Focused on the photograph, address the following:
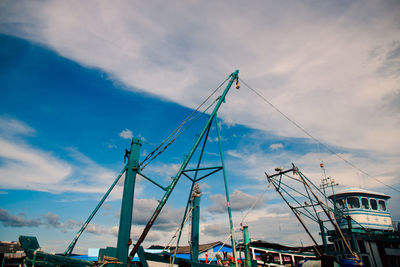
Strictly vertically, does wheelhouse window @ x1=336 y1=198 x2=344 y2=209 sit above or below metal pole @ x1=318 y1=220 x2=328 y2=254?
above

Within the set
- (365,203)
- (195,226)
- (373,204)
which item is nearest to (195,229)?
(195,226)

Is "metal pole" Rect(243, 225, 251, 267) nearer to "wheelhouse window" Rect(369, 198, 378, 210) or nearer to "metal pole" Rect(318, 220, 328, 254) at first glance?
"metal pole" Rect(318, 220, 328, 254)

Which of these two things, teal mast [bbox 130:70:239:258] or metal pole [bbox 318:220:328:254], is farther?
metal pole [bbox 318:220:328:254]

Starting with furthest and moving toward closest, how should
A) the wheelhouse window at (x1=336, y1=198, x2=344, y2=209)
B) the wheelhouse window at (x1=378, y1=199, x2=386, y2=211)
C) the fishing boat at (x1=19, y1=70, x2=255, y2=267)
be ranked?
the wheelhouse window at (x1=336, y1=198, x2=344, y2=209) < the wheelhouse window at (x1=378, y1=199, x2=386, y2=211) < the fishing boat at (x1=19, y1=70, x2=255, y2=267)

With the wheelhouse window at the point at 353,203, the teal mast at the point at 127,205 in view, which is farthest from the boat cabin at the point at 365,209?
the teal mast at the point at 127,205

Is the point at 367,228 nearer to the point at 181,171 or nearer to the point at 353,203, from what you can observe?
the point at 353,203

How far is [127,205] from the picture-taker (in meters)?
12.1

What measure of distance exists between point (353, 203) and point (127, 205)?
26.3 m

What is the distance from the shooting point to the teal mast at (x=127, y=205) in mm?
11320

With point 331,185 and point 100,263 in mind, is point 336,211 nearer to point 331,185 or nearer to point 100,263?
point 331,185

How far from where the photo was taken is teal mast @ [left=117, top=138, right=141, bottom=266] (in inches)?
446

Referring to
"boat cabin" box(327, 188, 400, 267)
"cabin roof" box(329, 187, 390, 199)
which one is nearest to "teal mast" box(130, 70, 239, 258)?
"boat cabin" box(327, 188, 400, 267)

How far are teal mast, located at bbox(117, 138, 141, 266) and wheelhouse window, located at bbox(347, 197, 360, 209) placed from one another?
2568 cm

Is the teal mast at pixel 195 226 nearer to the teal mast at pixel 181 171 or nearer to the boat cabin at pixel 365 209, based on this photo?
the teal mast at pixel 181 171
